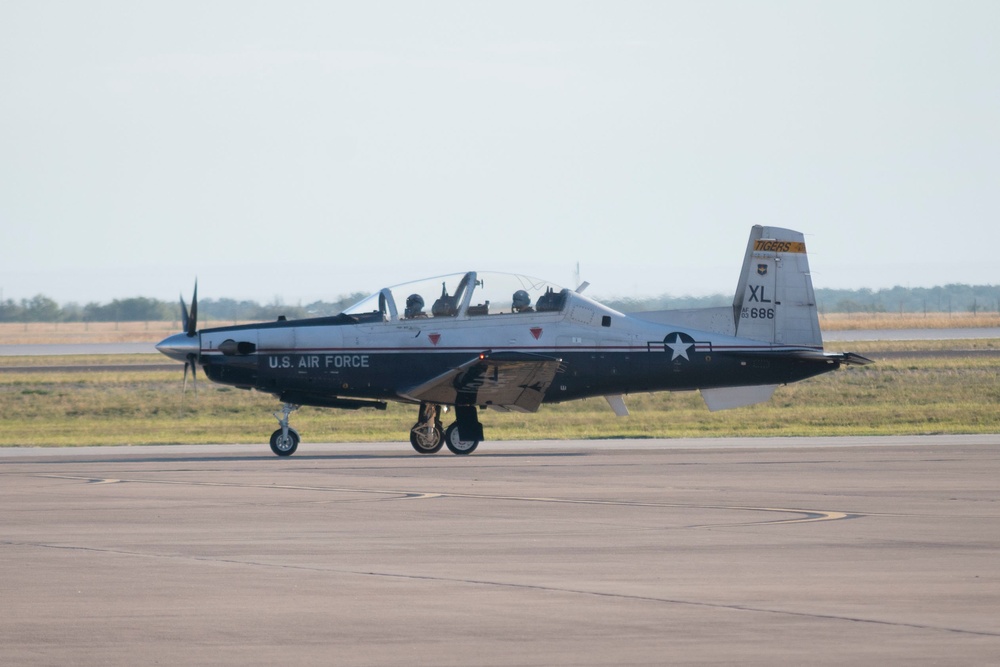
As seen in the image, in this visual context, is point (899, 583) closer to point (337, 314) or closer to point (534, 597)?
point (534, 597)

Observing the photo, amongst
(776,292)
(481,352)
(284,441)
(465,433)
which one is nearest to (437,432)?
(465,433)

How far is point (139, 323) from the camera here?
13112cm

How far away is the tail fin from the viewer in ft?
75.0

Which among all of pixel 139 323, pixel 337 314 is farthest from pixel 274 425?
pixel 139 323

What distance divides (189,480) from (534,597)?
9358mm

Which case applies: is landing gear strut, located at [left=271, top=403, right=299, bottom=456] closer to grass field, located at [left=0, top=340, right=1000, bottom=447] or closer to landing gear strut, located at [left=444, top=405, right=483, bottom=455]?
landing gear strut, located at [left=444, top=405, right=483, bottom=455]

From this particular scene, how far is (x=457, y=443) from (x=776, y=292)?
617cm

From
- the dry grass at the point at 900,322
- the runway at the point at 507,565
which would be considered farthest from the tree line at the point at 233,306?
the runway at the point at 507,565

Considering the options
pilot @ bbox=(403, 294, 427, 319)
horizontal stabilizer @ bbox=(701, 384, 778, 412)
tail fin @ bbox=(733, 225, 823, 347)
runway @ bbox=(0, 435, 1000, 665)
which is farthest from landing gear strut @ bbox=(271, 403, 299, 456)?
tail fin @ bbox=(733, 225, 823, 347)

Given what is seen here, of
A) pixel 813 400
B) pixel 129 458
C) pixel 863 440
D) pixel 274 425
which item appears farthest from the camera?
pixel 813 400

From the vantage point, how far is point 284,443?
2170 centimetres

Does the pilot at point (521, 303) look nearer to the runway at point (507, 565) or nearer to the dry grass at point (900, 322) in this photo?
the runway at point (507, 565)

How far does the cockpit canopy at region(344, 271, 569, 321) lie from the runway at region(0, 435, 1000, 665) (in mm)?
4057

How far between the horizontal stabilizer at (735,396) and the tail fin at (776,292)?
88cm
